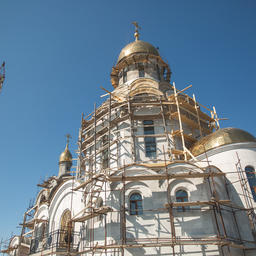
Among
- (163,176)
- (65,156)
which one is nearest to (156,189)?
(163,176)

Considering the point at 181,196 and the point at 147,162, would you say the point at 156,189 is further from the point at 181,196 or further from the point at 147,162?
the point at 147,162

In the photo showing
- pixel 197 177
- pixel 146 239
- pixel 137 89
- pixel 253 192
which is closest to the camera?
pixel 146 239

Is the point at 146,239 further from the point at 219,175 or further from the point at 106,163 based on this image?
the point at 106,163

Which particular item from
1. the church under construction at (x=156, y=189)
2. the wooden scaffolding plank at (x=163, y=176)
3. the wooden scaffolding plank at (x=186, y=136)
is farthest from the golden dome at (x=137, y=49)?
the wooden scaffolding plank at (x=163, y=176)

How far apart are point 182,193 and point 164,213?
4.78 ft

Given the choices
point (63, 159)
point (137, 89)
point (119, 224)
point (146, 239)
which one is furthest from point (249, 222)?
point (63, 159)

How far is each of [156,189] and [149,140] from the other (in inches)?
193

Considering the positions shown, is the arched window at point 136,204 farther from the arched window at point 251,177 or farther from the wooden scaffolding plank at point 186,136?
the arched window at point 251,177

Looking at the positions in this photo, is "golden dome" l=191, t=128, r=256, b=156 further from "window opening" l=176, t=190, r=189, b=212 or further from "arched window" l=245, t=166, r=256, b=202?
"window opening" l=176, t=190, r=189, b=212

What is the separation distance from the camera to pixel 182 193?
13867 mm

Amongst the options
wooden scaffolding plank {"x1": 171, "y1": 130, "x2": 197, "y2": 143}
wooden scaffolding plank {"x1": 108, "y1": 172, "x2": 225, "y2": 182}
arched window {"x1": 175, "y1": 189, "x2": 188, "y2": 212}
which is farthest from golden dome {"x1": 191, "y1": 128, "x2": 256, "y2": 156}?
arched window {"x1": 175, "y1": 189, "x2": 188, "y2": 212}

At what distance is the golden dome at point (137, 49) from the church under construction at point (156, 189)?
5136mm

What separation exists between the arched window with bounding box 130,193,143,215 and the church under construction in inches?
2.0

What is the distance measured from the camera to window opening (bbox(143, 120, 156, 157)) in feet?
58.0
